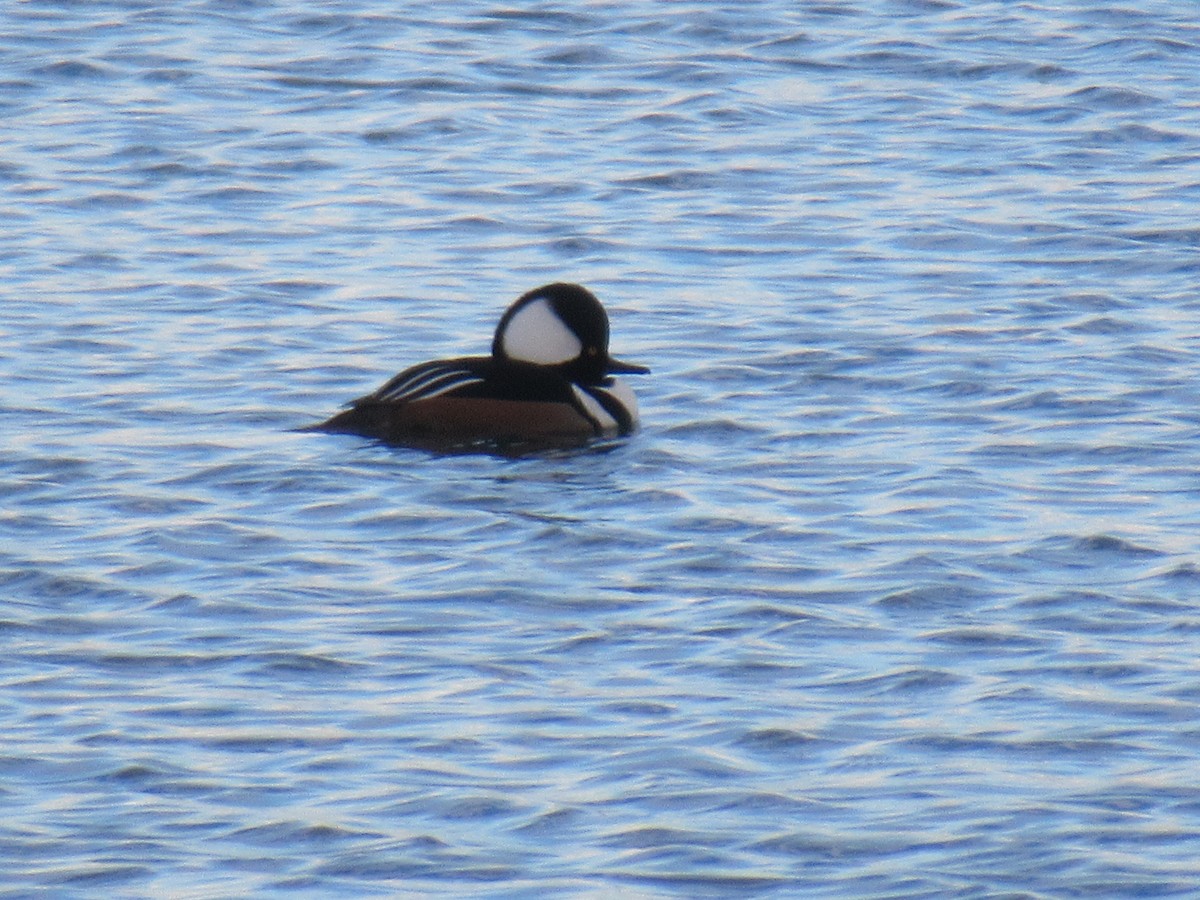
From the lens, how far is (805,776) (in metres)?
7.02

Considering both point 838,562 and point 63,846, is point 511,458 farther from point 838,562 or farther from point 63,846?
point 63,846

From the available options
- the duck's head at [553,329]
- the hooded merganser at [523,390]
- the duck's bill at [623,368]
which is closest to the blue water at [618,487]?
the hooded merganser at [523,390]

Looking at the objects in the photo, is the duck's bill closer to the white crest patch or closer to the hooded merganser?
the hooded merganser

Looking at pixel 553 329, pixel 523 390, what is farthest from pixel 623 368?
pixel 523 390

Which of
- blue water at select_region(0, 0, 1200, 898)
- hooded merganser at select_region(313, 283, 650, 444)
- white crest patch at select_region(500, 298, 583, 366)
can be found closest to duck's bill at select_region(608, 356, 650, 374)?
hooded merganser at select_region(313, 283, 650, 444)

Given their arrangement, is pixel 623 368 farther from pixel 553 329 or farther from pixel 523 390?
pixel 523 390

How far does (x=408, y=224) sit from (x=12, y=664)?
7.51 meters

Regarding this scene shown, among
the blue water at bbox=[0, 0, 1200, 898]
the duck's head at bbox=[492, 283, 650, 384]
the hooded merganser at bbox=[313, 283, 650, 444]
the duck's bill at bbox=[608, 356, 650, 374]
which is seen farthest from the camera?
the duck's head at bbox=[492, 283, 650, 384]

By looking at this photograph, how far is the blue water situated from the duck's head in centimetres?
44

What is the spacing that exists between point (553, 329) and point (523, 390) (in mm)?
547

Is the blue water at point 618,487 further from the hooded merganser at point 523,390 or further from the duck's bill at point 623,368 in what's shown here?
the duck's bill at point 623,368

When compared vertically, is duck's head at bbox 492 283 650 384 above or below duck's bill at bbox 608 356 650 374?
above

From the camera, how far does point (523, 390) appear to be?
1122 cm

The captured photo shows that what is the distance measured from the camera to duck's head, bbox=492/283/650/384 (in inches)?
457
